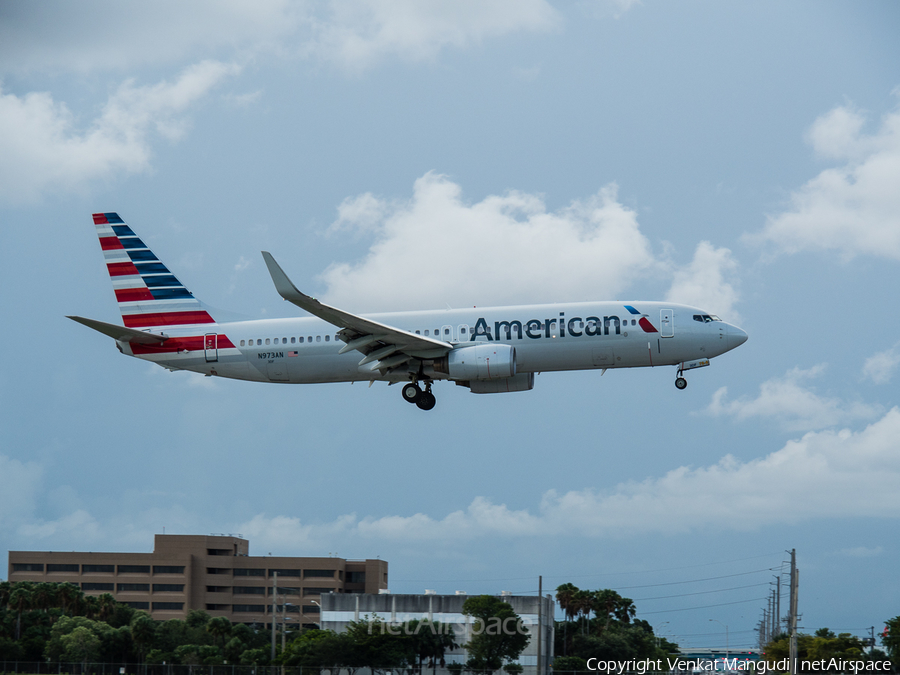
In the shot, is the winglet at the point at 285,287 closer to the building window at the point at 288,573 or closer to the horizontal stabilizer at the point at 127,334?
the horizontal stabilizer at the point at 127,334

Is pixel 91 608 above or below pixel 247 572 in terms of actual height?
below

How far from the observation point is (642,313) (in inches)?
1726

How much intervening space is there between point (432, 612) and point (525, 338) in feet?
153

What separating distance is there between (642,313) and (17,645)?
195 ft

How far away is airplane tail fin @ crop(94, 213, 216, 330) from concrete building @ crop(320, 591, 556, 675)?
38467 millimetres

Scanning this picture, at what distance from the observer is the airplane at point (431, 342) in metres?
43.6

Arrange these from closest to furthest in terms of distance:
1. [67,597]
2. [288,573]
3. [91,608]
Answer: [67,597] → [91,608] → [288,573]

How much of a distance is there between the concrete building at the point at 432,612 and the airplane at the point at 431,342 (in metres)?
38.1

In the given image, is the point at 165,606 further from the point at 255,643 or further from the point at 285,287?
the point at 285,287

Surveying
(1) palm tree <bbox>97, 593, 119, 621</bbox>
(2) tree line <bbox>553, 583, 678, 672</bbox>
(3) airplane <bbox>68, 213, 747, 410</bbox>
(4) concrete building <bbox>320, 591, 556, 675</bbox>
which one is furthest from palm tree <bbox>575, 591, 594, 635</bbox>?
(3) airplane <bbox>68, 213, 747, 410</bbox>

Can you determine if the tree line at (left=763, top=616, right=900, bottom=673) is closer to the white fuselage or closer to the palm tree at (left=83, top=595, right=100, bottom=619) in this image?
the white fuselage

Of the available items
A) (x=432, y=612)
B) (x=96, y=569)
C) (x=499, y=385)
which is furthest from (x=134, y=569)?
(x=499, y=385)

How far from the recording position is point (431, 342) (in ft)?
144

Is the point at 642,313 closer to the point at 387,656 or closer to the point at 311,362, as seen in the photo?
the point at 311,362
